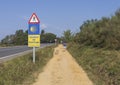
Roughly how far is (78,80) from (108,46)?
11887 mm

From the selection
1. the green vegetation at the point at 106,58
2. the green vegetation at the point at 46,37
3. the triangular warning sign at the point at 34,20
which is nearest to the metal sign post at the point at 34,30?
the triangular warning sign at the point at 34,20

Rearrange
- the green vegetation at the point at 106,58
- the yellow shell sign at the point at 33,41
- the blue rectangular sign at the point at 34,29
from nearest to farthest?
the green vegetation at the point at 106,58 → the blue rectangular sign at the point at 34,29 → the yellow shell sign at the point at 33,41

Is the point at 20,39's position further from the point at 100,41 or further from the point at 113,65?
the point at 113,65

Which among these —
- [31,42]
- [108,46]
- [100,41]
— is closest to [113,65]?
[31,42]

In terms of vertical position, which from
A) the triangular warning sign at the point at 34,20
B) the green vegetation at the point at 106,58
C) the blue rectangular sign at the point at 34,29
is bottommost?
the green vegetation at the point at 106,58

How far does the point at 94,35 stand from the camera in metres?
30.8

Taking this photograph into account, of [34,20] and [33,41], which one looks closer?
[34,20]

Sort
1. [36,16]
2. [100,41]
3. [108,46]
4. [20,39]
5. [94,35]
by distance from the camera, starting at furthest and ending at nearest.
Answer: [20,39] → [94,35] → [100,41] → [108,46] → [36,16]

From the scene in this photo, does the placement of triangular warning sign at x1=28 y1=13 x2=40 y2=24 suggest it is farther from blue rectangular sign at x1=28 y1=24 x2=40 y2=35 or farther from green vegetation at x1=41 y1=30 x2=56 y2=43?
green vegetation at x1=41 y1=30 x2=56 y2=43

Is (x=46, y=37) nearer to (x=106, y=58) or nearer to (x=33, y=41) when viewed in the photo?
(x=33, y=41)

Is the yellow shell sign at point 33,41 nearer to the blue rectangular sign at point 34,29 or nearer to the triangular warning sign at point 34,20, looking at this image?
the blue rectangular sign at point 34,29

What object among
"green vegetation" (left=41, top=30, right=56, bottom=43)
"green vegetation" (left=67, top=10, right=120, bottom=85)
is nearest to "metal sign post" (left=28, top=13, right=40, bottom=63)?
"green vegetation" (left=67, top=10, right=120, bottom=85)

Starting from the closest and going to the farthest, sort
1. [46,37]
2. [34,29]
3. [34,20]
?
[34,20]
[34,29]
[46,37]

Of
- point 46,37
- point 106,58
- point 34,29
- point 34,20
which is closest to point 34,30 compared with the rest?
point 34,29
